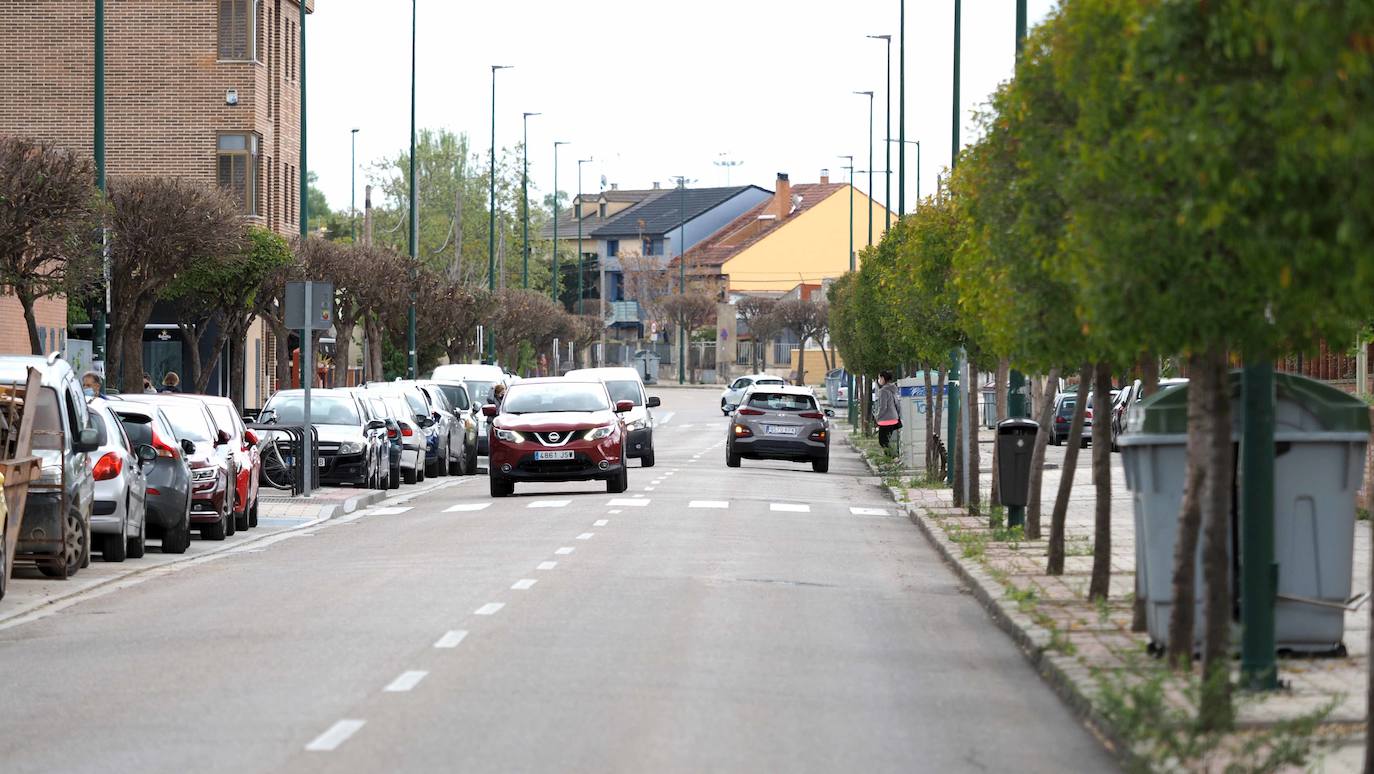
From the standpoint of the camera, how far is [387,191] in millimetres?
117750

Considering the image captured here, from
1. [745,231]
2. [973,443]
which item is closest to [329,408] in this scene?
A: [973,443]

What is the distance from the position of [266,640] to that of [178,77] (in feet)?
152

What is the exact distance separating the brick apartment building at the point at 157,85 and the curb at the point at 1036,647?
38.7m

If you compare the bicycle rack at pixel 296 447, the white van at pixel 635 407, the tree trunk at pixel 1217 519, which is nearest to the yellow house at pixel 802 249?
the white van at pixel 635 407

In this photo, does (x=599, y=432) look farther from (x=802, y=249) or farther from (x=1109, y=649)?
(x=802, y=249)

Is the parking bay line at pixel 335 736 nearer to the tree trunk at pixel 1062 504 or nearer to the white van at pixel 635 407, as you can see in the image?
the tree trunk at pixel 1062 504

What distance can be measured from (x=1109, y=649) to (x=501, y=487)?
2051 cm

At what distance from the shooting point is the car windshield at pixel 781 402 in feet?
139

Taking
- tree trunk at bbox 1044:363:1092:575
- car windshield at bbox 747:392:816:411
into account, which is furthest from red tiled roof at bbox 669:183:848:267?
tree trunk at bbox 1044:363:1092:575

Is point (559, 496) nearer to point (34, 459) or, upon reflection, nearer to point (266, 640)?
point (34, 459)

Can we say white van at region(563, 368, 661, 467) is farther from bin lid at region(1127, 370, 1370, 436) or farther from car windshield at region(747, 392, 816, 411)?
bin lid at region(1127, 370, 1370, 436)

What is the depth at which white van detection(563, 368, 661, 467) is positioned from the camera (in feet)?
138

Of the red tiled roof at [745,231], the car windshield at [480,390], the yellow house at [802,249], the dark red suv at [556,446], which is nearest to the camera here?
the dark red suv at [556,446]

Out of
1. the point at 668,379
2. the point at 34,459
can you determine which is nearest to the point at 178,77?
the point at 34,459
